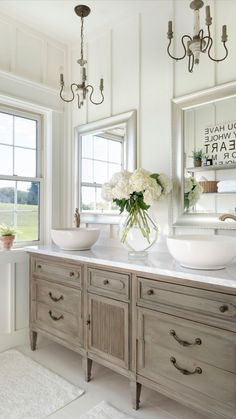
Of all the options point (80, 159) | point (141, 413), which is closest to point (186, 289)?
point (141, 413)

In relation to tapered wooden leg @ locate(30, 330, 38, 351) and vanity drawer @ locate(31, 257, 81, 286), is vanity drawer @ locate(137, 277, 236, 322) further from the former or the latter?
tapered wooden leg @ locate(30, 330, 38, 351)

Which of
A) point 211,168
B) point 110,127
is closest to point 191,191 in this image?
point 211,168

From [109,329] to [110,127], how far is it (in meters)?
1.65

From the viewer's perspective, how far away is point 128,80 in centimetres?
257

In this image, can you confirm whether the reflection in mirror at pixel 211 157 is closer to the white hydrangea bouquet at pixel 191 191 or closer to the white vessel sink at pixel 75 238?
the white hydrangea bouquet at pixel 191 191

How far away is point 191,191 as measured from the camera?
218 centimetres

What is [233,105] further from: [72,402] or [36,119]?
[72,402]

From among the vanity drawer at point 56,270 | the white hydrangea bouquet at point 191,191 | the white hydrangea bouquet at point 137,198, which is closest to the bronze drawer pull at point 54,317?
the vanity drawer at point 56,270

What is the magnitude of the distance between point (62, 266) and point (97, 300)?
414mm

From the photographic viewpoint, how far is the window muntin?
264 centimetres

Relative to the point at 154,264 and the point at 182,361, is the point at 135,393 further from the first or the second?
the point at 154,264

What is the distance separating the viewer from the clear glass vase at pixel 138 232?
2.08 meters

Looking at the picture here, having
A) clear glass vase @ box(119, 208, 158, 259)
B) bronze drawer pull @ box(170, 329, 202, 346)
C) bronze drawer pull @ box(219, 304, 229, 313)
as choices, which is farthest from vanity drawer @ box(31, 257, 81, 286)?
bronze drawer pull @ box(219, 304, 229, 313)

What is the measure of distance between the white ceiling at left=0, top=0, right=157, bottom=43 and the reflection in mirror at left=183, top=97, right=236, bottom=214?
1.05 meters
